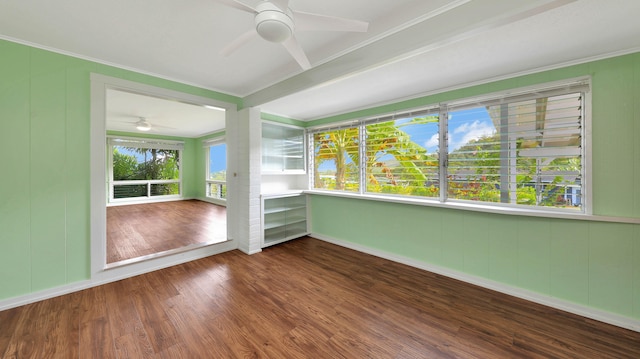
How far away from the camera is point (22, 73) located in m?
2.10

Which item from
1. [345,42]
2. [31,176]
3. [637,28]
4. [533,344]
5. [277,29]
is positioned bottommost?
[533,344]

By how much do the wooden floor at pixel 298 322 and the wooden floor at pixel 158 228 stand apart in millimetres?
997

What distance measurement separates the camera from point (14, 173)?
6.86ft

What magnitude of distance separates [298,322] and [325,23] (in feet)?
7.10

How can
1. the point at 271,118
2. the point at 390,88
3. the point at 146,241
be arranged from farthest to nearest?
the point at 271,118
the point at 146,241
the point at 390,88

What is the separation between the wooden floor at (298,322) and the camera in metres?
1.59

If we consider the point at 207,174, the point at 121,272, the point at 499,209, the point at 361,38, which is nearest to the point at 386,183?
the point at 499,209

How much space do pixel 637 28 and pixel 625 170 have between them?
1.07m

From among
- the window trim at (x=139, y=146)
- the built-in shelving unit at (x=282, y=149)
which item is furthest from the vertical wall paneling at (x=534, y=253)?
the window trim at (x=139, y=146)

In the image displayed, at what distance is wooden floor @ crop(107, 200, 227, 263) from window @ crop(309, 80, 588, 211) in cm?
283

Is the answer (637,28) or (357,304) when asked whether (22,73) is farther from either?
(637,28)

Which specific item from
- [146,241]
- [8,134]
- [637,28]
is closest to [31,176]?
[8,134]

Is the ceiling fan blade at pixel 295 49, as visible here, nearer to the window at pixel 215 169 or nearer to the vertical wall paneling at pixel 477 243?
the vertical wall paneling at pixel 477 243

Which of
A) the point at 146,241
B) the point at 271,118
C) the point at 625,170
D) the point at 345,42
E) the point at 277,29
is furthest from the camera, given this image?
the point at 271,118
